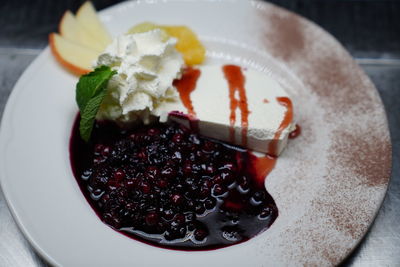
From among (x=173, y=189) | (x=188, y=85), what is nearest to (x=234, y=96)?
(x=188, y=85)

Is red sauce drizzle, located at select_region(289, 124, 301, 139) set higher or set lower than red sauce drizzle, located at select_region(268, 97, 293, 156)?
lower

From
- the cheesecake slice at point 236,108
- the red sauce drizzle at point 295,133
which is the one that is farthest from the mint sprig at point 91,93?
the red sauce drizzle at point 295,133

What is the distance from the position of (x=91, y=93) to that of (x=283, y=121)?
1.01m

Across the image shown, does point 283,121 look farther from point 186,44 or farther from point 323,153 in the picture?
point 186,44

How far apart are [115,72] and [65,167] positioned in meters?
0.55

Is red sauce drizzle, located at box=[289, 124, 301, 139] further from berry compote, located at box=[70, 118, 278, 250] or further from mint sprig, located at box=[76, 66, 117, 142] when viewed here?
mint sprig, located at box=[76, 66, 117, 142]

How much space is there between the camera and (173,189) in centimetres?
216

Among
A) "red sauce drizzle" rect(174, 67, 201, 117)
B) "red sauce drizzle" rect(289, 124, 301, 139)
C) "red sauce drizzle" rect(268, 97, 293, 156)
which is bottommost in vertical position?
"red sauce drizzle" rect(289, 124, 301, 139)

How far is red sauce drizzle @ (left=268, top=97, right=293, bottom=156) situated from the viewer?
2.37m

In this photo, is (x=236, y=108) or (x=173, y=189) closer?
(x=173, y=189)

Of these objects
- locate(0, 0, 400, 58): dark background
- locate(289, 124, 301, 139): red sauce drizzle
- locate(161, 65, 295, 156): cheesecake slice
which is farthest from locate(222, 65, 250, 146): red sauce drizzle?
locate(0, 0, 400, 58): dark background

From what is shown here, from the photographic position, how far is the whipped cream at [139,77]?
2.37 meters

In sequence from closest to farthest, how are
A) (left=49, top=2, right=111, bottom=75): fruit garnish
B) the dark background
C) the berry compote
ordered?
the berry compote < (left=49, top=2, right=111, bottom=75): fruit garnish < the dark background

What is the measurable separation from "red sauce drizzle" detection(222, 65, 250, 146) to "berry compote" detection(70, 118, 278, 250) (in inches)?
6.0
